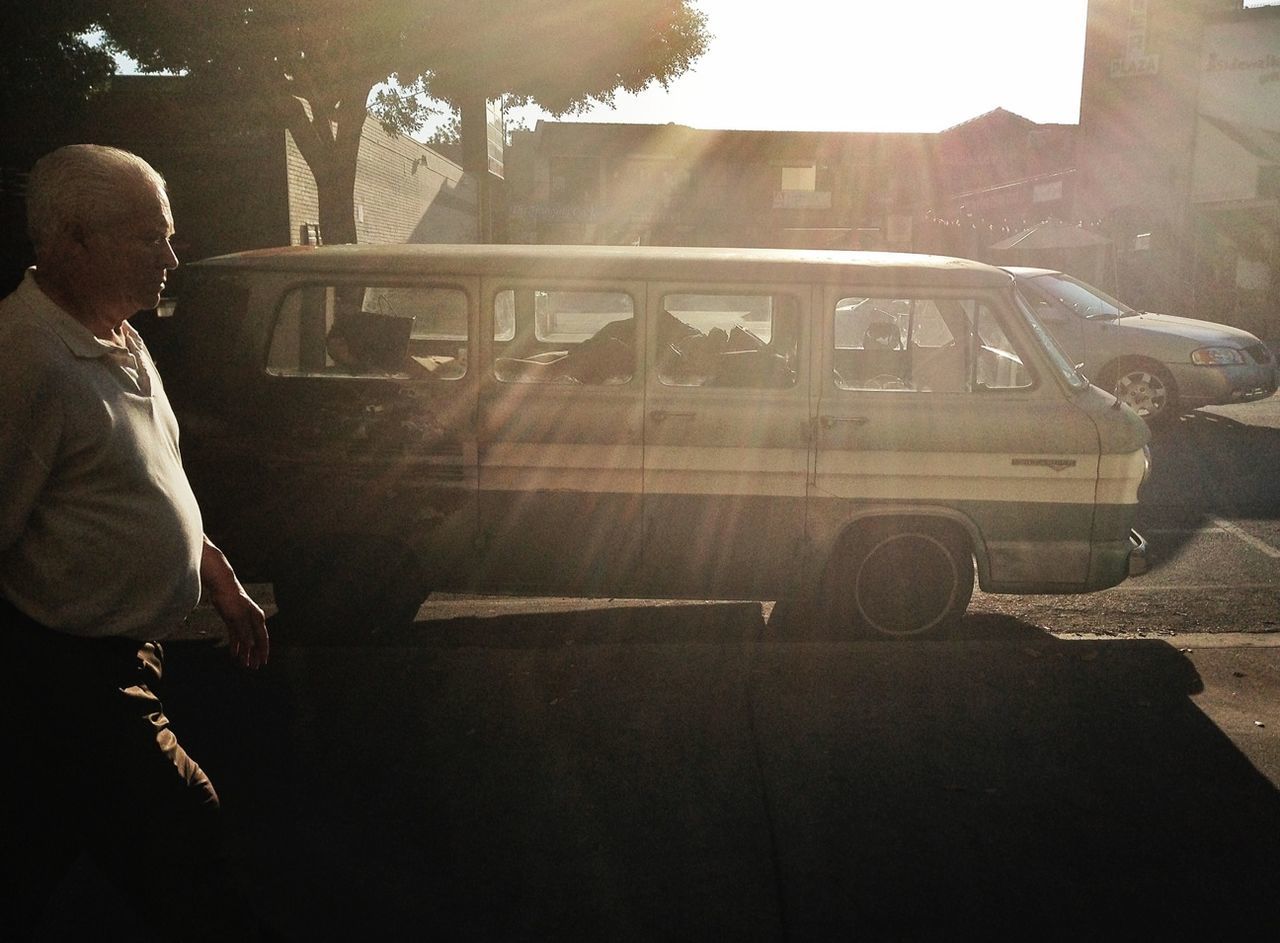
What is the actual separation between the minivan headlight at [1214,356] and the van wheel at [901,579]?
27.0ft

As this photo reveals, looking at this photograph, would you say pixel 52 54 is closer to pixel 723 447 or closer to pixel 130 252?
pixel 723 447

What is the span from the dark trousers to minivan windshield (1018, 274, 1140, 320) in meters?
11.7

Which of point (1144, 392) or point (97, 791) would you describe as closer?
point (97, 791)

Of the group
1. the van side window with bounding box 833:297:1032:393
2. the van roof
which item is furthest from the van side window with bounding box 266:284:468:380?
the van side window with bounding box 833:297:1032:393

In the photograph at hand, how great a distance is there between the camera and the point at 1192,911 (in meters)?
3.31

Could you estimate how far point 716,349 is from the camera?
215 inches

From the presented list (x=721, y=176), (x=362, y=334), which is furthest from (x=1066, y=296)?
(x=721, y=176)

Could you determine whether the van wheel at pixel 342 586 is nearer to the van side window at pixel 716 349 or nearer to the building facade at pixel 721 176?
the van side window at pixel 716 349

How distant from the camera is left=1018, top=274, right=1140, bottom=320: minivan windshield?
12.5m

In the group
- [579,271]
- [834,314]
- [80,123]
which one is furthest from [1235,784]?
[80,123]

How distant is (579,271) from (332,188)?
1130 cm

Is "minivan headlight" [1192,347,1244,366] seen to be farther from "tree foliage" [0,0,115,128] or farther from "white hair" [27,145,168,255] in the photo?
"tree foliage" [0,0,115,128]

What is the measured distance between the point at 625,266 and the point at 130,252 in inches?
121

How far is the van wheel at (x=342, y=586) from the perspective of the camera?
5.37 m
